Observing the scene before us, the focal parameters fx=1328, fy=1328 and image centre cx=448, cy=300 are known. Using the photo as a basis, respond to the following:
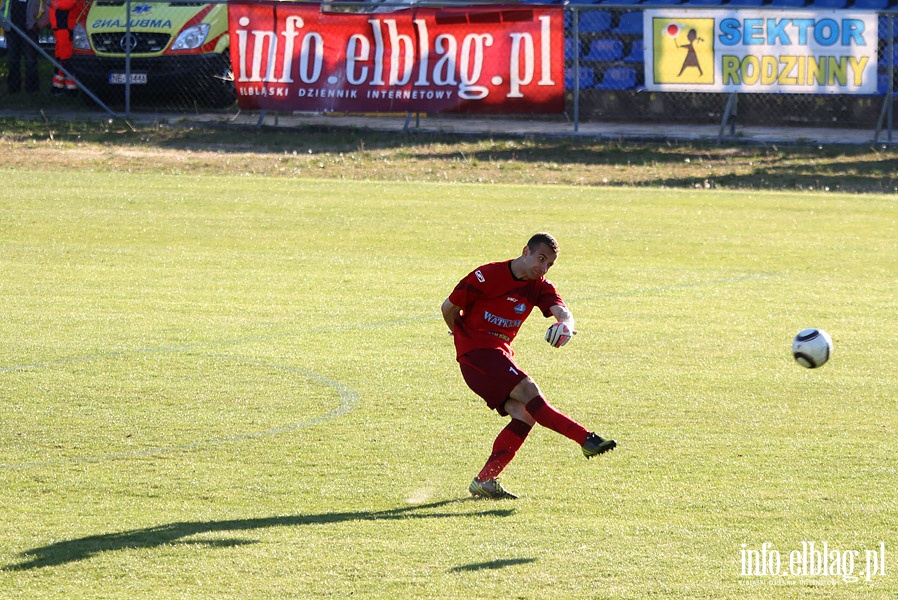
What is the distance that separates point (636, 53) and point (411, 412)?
16267 mm

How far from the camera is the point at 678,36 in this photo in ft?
68.7

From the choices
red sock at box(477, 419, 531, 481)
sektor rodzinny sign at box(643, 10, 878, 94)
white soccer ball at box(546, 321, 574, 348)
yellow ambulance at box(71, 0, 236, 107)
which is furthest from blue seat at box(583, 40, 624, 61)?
white soccer ball at box(546, 321, 574, 348)

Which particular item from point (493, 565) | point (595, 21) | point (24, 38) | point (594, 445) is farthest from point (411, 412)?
point (24, 38)

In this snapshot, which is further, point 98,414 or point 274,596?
point 98,414

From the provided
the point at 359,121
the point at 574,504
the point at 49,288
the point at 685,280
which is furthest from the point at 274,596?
the point at 359,121

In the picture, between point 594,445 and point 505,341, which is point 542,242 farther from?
point 594,445

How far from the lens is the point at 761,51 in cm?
2075

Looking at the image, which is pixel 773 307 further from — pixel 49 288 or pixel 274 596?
pixel 274 596

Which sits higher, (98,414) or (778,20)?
(778,20)

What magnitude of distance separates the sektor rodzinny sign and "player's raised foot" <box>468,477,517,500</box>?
15.4 m

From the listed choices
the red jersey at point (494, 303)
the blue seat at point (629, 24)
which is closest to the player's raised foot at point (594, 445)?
the red jersey at point (494, 303)

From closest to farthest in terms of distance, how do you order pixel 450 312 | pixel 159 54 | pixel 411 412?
pixel 450 312 < pixel 411 412 < pixel 159 54

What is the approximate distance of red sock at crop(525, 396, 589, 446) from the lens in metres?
6.41

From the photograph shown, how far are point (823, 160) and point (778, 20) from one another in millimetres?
2274
